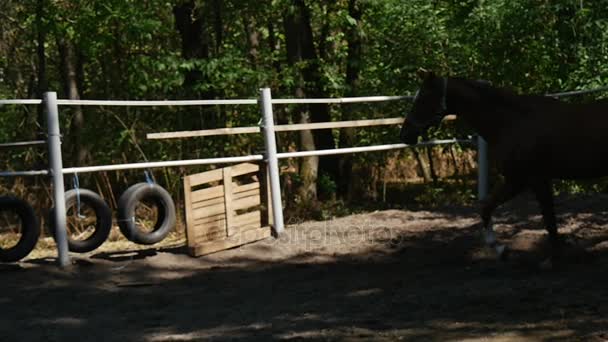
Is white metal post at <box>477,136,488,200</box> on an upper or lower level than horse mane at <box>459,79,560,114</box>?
lower

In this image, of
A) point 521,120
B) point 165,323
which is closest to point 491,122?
point 521,120

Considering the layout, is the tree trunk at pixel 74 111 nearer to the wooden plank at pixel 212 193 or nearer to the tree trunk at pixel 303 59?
the tree trunk at pixel 303 59

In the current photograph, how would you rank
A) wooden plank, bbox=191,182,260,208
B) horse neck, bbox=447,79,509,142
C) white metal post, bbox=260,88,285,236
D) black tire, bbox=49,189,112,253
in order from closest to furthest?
horse neck, bbox=447,79,509,142
black tire, bbox=49,189,112,253
wooden plank, bbox=191,182,260,208
white metal post, bbox=260,88,285,236

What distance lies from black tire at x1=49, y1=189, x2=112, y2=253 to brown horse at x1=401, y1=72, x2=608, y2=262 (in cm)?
293

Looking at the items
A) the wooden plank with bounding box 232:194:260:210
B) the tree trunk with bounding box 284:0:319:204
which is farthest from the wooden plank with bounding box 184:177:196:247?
the tree trunk with bounding box 284:0:319:204

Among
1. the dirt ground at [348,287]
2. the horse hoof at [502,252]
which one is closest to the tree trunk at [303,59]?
the dirt ground at [348,287]

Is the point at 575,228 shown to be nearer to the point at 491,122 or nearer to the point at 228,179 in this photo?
the point at 491,122

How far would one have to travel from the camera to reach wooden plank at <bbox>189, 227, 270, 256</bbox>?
9375 mm

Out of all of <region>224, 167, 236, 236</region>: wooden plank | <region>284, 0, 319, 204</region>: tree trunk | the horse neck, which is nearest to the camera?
the horse neck

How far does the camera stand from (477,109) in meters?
8.39

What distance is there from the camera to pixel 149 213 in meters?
11.5

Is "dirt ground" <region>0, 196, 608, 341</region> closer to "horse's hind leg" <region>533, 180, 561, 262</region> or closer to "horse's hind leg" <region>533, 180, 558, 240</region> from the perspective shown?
"horse's hind leg" <region>533, 180, 561, 262</region>

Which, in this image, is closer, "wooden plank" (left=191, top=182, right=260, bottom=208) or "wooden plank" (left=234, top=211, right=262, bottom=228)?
"wooden plank" (left=191, top=182, right=260, bottom=208)

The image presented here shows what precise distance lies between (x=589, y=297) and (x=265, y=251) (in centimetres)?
391
